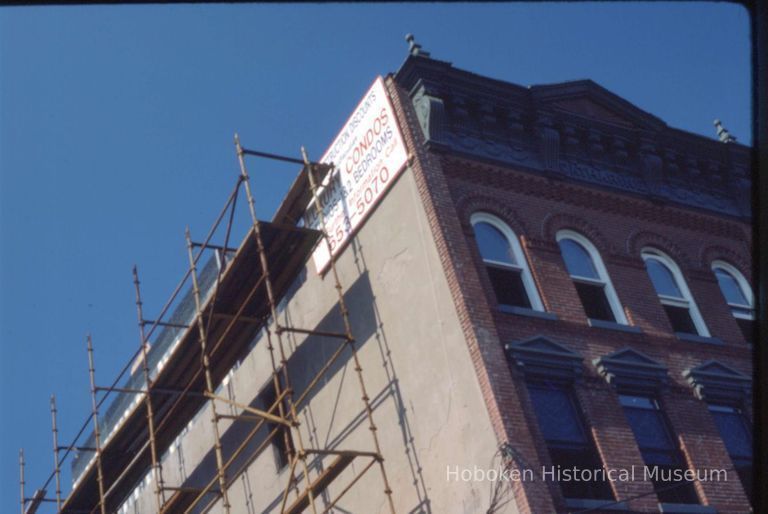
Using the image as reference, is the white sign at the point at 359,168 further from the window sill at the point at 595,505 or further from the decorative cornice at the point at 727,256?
the decorative cornice at the point at 727,256

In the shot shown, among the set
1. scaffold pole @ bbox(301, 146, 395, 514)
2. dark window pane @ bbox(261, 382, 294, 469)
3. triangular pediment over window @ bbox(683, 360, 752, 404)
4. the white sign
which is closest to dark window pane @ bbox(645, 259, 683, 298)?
triangular pediment over window @ bbox(683, 360, 752, 404)

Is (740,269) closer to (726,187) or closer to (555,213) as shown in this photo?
(726,187)

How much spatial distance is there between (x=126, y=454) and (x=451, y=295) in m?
11.4

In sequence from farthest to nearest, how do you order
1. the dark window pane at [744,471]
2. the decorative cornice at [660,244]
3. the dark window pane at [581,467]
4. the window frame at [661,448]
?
the decorative cornice at [660,244]
the dark window pane at [744,471]
the window frame at [661,448]
the dark window pane at [581,467]

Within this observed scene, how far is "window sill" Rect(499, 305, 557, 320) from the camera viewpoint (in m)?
14.8

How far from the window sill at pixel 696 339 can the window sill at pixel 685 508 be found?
3476mm

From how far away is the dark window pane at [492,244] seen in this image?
1588 cm

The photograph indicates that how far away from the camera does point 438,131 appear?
1650cm

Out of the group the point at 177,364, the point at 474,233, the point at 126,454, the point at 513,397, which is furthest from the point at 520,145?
the point at 126,454

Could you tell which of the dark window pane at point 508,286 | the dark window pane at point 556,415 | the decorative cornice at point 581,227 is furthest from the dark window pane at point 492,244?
the dark window pane at point 556,415

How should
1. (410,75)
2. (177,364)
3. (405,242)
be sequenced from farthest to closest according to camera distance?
(177,364)
(410,75)
(405,242)

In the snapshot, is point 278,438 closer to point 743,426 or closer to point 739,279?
point 743,426

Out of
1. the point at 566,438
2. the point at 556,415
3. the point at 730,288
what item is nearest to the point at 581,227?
the point at 730,288

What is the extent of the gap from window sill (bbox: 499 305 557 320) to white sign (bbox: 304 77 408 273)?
10.4 ft
